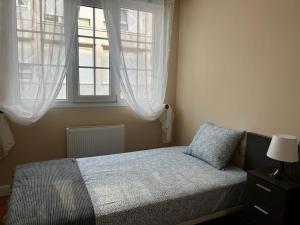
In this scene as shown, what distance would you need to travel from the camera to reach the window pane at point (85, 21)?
2.90m

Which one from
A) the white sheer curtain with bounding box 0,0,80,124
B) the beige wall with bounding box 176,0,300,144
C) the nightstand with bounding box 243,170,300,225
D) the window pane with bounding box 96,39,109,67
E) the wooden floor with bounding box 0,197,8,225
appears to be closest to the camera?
the nightstand with bounding box 243,170,300,225

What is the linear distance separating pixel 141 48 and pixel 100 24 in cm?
58

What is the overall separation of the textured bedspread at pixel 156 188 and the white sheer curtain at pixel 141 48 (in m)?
0.91

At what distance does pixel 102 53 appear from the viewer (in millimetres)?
3074

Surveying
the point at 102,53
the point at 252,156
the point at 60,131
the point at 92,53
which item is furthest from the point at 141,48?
the point at 252,156

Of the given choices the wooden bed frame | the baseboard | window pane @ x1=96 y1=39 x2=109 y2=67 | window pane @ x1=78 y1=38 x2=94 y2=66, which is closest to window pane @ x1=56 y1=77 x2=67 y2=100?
window pane @ x1=78 y1=38 x2=94 y2=66

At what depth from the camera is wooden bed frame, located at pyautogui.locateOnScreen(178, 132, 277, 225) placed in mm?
2100

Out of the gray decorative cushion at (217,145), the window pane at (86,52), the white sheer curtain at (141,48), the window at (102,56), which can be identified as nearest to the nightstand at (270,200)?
the gray decorative cushion at (217,145)

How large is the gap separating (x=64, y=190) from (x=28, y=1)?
198 centimetres

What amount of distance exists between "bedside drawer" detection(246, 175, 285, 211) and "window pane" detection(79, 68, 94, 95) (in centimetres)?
207

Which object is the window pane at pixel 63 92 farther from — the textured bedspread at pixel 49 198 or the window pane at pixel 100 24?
the textured bedspread at pixel 49 198

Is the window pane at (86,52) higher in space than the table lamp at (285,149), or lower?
higher

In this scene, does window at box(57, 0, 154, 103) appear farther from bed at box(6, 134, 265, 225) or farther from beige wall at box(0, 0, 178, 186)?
bed at box(6, 134, 265, 225)

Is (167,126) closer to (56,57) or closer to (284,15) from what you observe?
(56,57)
